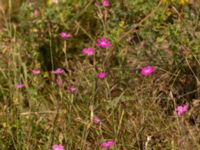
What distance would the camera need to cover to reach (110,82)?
9.35 ft

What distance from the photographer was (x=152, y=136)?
8.09ft

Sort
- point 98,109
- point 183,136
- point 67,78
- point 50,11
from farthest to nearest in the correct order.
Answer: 1. point 50,11
2. point 67,78
3. point 98,109
4. point 183,136

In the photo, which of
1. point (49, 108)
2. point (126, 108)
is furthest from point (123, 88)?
point (49, 108)

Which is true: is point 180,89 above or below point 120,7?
below

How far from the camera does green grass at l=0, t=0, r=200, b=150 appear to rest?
7.95ft

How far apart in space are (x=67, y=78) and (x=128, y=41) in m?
0.38

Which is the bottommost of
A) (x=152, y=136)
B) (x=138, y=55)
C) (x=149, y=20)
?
(x=152, y=136)

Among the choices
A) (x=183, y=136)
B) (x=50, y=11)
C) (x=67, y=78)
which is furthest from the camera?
(x=50, y=11)

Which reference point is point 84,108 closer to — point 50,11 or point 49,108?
point 49,108

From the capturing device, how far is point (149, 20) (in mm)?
2877

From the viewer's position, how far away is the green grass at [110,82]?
7.95 feet

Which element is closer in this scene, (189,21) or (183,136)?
(183,136)

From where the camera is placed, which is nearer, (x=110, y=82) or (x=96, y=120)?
(x=96, y=120)

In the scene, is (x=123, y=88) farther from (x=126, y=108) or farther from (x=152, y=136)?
(x=152, y=136)
